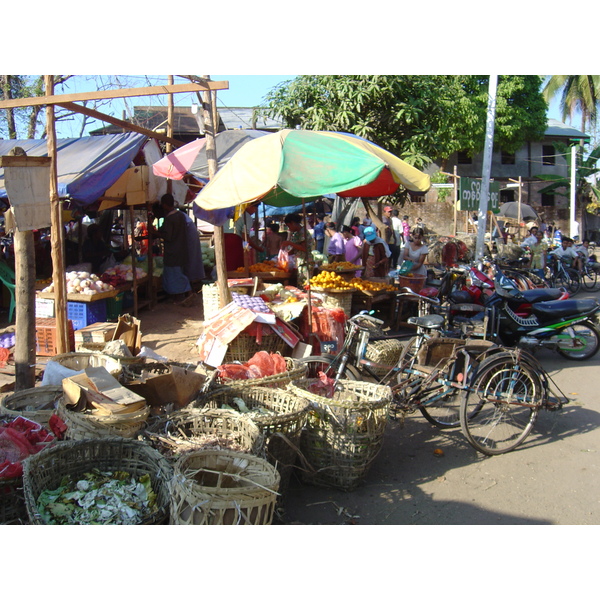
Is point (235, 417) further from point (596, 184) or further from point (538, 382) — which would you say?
point (596, 184)

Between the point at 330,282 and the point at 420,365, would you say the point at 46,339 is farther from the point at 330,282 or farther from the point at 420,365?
the point at 420,365

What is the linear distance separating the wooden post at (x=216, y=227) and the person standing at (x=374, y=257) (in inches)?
185

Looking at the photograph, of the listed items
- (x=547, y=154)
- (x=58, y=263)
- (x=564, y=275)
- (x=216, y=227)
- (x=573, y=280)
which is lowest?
(x=573, y=280)

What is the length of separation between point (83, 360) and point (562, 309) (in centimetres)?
583

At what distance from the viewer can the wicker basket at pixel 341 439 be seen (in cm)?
394

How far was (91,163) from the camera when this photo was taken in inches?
328

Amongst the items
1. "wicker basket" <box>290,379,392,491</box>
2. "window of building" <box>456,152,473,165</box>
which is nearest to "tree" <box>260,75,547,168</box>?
"wicker basket" <box>290,379,392,491</box>

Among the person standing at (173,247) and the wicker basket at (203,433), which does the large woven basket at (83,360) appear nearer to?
the wicker basket at (203,433)

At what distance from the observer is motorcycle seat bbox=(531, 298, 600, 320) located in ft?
23.8

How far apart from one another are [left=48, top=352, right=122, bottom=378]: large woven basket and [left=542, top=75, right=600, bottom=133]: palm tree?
42.1 meters

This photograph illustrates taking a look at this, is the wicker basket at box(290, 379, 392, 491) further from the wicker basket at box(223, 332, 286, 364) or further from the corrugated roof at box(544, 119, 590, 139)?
the corrugated roof at box(544, 119, 590, 139)

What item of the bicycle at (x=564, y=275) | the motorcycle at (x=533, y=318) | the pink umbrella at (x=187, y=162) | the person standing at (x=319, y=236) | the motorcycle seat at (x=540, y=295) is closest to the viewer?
the motorcycle at (x=533, y=318)

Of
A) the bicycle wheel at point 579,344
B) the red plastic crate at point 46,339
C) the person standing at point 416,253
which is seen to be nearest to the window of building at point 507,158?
the person standing at point 416,253

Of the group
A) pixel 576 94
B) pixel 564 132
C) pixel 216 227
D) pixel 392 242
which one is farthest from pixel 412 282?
pixel 576 94
